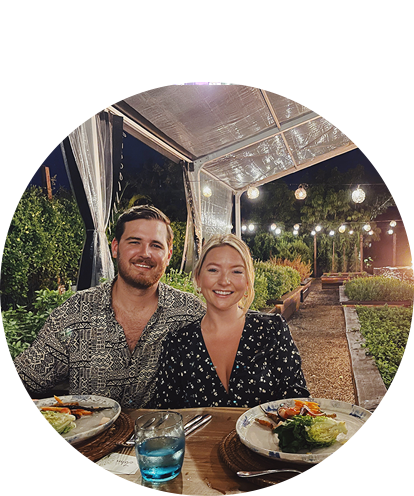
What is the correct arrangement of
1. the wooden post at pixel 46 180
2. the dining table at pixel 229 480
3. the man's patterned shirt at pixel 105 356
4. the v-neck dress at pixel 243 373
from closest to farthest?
1. the dining table at pixel 229 480
2. the v-neck dress at pixel 243 373
3. the man's patterned shirt at pixel 105 356
4. the wooden post at pixel 46 180

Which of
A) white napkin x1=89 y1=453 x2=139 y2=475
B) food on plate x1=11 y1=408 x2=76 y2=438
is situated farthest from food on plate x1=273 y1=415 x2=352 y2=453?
food on plate x1=11 y1=408 x2=76 y2=438

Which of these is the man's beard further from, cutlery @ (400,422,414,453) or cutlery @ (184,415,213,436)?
cutlery @ (400,422,414,453)

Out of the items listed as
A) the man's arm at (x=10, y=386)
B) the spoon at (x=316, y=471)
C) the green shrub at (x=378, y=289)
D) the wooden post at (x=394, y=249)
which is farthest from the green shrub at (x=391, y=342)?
the man's arm at (x=10, y=386)

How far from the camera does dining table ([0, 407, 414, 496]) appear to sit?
898 millimetres

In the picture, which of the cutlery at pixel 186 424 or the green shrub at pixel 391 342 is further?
the green shrub at pixel 391 342

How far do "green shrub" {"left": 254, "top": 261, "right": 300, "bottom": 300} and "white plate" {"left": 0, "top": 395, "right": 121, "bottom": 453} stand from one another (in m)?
0.91

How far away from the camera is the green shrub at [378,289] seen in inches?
79.7

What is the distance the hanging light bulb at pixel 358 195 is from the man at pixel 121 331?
→ 914 millimetres

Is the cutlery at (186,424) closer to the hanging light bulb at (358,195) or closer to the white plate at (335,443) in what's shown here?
the white plate at (335,443)

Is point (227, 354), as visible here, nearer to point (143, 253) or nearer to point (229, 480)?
point (143, 253)

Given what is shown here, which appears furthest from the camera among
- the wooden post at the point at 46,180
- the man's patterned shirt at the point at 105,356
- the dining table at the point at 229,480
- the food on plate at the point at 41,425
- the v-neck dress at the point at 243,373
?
the wooden post at the point at 46,180
